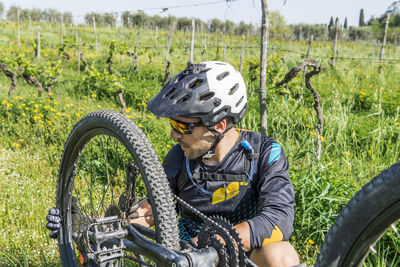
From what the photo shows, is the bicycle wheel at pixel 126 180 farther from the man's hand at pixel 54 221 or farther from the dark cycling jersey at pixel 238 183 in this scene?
the dark cycling jersey at pixel 238 183

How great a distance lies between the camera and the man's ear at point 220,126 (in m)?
2.01

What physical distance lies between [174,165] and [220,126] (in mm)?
404

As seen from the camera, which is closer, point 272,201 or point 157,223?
point 157,223

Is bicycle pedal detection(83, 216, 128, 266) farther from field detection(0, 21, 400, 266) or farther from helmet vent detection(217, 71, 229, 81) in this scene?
field detection(0, 21, 400, 266)

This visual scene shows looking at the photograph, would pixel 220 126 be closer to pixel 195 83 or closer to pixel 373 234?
pixel 195 83

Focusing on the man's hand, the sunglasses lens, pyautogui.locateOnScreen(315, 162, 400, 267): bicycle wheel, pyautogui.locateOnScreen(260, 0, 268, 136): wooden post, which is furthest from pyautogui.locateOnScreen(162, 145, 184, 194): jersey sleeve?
pyautogui.locateOnScreen(260, 0, 268, 136): wooden post

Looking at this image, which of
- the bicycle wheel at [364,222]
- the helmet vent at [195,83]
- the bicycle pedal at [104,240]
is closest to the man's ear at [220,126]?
the helmet vent at [195,83]

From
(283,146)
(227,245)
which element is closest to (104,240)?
(227,245)

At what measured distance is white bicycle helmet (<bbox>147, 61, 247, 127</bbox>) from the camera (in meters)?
1.85

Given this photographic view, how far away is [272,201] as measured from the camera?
1.81 m

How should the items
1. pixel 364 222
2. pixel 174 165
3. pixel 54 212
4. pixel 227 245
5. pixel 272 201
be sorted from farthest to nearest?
pixel 54 212, pixel 174 165, pixel 272 201, pixel 227 245, pixel 364 222

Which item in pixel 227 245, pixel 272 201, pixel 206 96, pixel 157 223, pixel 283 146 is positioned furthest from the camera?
pixel 283 146

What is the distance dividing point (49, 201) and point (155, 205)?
2.39 m

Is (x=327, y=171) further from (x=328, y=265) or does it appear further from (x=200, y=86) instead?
(x=328, y=265)
